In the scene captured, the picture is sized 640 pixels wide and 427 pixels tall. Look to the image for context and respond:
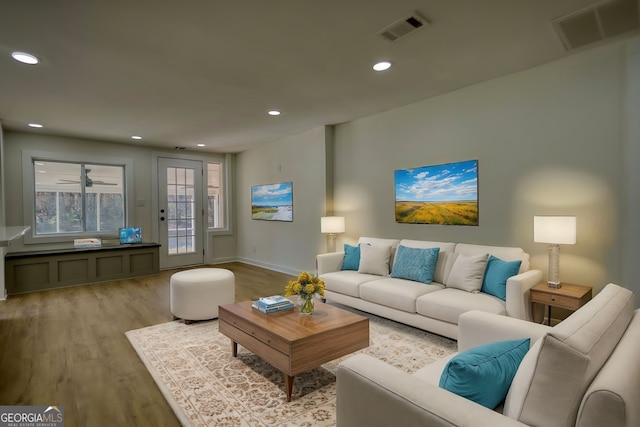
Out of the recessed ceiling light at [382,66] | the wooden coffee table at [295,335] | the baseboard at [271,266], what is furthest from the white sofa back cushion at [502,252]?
the baseboard at [271,266]

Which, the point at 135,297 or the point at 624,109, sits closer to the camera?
the point at 624,109

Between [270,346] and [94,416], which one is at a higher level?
[270,346]

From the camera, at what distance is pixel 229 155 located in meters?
7.70

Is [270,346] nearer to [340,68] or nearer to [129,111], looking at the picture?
[340,68]

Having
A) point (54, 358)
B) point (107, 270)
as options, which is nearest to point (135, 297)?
point (107, 270)

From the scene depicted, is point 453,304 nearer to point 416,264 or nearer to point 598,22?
point 416,264

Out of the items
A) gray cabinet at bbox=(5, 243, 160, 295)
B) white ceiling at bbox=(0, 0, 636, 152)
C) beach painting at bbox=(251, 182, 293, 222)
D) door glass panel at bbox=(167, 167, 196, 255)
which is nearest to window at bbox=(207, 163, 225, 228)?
door glass panel at bbox=(167, 167, 196, 255)

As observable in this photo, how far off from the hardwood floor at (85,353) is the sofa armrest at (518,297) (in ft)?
8.43

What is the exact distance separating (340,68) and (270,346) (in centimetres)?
241

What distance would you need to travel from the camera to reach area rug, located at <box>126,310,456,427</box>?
2074 millimetres

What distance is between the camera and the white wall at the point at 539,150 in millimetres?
2834

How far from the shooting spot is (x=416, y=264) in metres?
3.60

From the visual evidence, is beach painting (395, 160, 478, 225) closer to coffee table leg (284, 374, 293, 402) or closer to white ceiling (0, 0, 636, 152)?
white ceiling (0, 0, 636, 152)

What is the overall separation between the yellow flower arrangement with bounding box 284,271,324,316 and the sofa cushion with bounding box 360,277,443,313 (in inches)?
38.8
